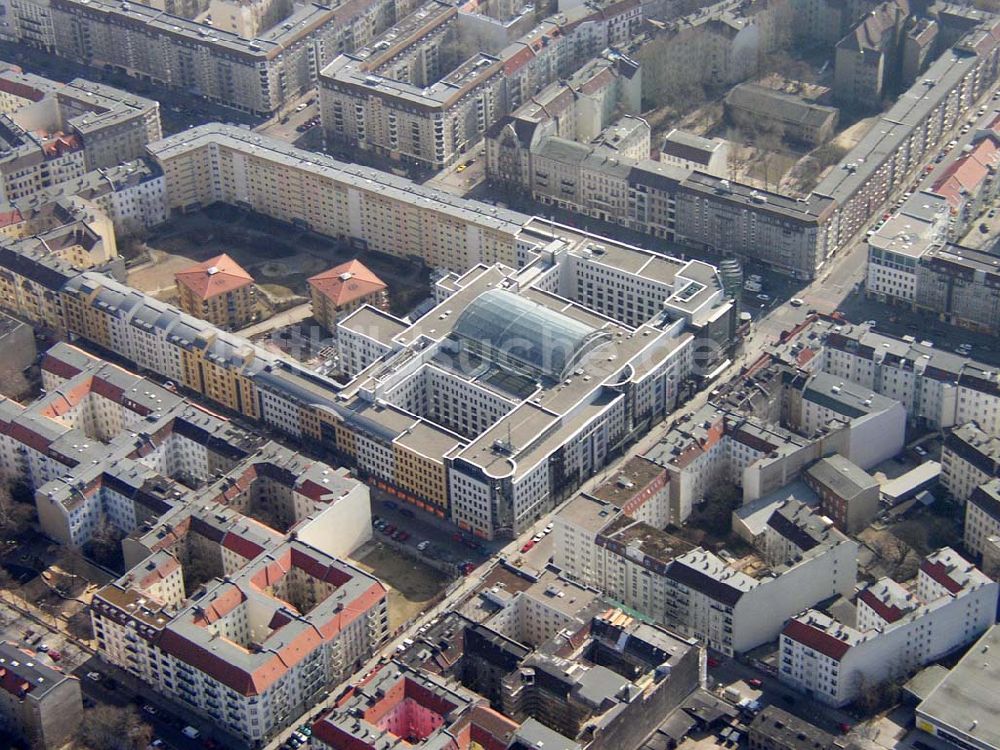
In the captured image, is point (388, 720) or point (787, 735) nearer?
point (787, 735)

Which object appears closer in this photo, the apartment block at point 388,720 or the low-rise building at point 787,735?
the apartment block at point 388,720

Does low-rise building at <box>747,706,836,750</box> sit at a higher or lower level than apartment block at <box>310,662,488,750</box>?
lower

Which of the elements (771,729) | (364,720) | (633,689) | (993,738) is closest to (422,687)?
(364,720)

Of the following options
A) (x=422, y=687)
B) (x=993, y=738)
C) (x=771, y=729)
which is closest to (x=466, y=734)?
(x=422, y=687)

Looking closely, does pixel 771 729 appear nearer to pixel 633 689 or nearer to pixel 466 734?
pixel 633 689

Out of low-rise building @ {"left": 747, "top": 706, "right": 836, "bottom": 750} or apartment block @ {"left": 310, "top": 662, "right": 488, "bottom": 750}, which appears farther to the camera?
low-rise building @ {"left": 747, "top": 706, "right": 836, "bottom": 750}

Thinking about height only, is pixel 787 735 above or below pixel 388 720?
below

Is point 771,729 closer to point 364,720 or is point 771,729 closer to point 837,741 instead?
point 837,741

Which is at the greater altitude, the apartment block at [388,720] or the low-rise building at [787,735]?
the apartment block at [388,720]
